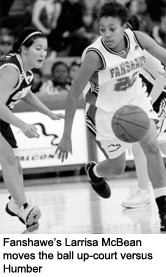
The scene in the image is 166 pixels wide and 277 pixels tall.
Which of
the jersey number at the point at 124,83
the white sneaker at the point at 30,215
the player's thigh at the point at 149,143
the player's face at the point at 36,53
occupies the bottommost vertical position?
the white sneaker at the point at 30,215

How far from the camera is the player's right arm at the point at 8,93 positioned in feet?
18.6

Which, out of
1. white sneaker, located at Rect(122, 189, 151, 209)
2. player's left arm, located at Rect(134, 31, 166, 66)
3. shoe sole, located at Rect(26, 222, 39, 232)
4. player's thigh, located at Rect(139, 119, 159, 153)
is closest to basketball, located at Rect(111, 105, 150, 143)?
player's thigh, located at Rect(139, 119, 159, 153)

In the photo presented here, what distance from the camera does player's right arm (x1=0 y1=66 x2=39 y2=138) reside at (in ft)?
18.6

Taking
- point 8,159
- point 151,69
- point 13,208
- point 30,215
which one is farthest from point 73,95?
point 151,69

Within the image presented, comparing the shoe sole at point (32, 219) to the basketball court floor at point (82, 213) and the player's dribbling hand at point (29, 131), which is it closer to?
the basketball court floor at point (82, 213)

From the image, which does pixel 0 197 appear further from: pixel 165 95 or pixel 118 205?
pixel 165 95

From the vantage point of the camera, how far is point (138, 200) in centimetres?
738

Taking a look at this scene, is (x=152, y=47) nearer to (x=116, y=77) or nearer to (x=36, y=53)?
(x=116, y=77)

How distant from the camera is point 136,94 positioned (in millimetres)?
6121

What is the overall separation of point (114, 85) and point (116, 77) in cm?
11

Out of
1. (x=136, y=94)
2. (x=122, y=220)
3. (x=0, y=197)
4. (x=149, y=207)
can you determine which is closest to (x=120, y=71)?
(x=136, y=94)

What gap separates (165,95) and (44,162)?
12.2 ft

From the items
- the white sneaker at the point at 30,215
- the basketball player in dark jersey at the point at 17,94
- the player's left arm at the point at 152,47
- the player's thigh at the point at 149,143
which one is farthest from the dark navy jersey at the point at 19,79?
the player's thigh at the point at 149,143
